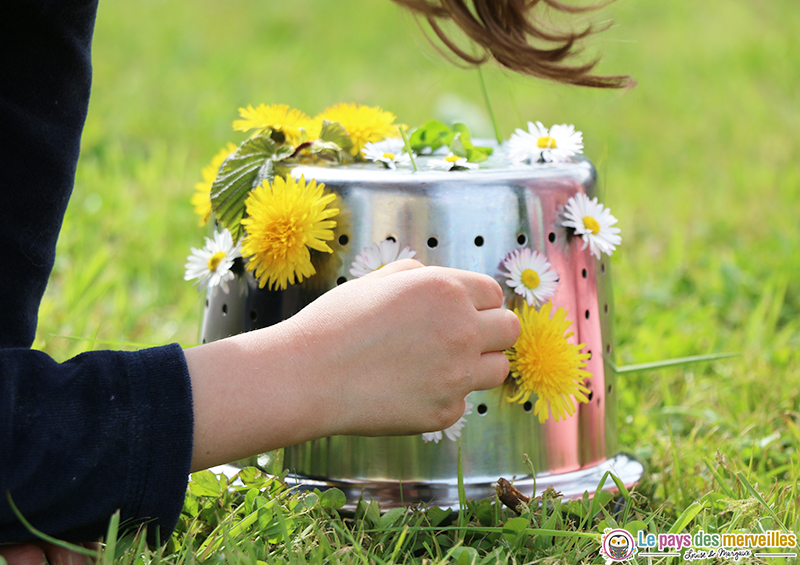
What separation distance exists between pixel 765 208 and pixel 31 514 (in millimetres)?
2035

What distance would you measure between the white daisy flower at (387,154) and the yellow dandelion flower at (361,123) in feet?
0.05

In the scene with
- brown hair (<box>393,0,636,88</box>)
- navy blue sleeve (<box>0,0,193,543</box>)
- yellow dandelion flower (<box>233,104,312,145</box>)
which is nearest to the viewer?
navy blue sleeve (<box>0,0,193,543</box>)

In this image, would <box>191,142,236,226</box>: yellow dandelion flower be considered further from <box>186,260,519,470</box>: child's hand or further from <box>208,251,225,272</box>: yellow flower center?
<box>186,260,519,470</box>: child's hand

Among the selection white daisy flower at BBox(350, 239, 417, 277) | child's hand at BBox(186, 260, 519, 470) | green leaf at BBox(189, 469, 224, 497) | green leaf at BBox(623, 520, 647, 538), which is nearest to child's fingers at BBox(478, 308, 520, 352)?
child's hand at BBox(186, 260, 519, 470)

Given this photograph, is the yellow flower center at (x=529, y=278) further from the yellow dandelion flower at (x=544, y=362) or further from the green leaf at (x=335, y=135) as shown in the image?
the green leaf at (x=335, y=135)

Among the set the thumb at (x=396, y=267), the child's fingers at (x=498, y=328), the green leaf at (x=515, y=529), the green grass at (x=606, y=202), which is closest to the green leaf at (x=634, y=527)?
the green grass at (x=606, y=202)

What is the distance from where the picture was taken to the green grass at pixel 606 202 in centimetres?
81

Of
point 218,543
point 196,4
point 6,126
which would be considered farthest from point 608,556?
point 196,4

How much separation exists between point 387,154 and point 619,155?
6.55 ft

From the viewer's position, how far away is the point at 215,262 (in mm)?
926

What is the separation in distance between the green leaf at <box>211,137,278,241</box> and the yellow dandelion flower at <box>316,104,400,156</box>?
114mm

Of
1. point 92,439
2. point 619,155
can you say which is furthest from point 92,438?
point 619,155

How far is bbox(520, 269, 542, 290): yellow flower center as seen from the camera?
2.79 ft

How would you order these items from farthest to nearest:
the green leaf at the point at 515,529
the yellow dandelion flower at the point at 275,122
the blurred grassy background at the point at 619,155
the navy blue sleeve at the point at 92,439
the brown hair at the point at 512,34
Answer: the blurred grassy background at the point at 619,155
the yellow dandelion flower at the point at 275,122
the brown hair at the point at 512,34
the green leaf at the point at 515,529
the navy blue sleeve at the point at 92,439
